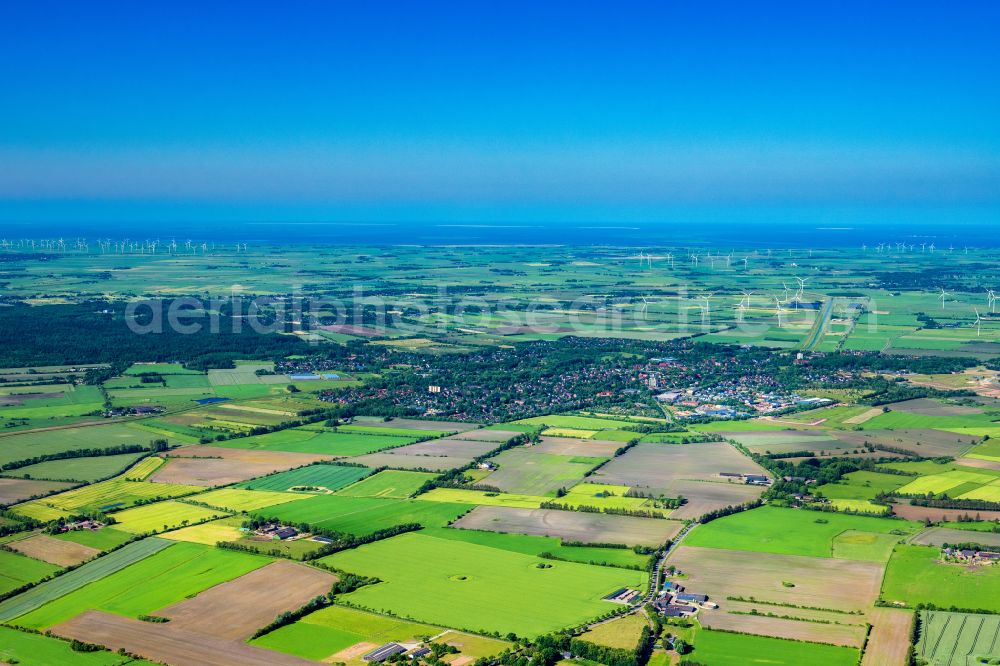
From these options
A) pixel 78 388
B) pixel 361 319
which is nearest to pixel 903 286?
pixel 361 319

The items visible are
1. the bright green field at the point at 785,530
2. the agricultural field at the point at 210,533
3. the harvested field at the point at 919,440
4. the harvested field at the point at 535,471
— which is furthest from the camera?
the harvested field at the point at 919,440

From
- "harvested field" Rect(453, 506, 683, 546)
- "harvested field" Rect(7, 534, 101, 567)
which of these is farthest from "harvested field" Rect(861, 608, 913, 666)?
"harvested field" Rect(7, 534, 101, 567)

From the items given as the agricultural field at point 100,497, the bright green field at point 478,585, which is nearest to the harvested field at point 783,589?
the bright green field at point 478,585

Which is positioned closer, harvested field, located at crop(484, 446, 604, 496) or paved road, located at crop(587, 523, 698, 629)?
paved road, located at crop(587, 523, 698, 629)

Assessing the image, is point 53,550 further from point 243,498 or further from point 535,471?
point 535,471

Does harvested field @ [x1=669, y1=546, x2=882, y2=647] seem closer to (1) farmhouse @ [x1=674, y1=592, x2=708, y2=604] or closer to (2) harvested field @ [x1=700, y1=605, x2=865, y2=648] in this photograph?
(2) harvested field @ [x1=700, y1=605, x2=865, y2=648]

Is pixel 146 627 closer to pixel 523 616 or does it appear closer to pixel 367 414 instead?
pixel 523 616

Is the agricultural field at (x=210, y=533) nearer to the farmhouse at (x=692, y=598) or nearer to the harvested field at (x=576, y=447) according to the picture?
the farmhouse at (x=692, y=598)
